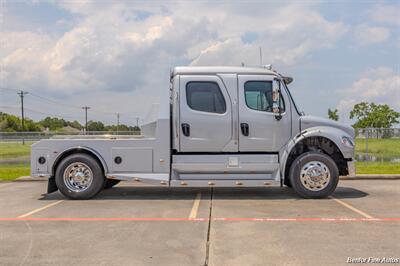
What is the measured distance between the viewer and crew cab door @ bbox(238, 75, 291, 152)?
31.0 feet

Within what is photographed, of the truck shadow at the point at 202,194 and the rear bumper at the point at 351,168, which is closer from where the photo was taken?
the rear bumper at the point at 351,168

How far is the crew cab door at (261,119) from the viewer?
31.0ft

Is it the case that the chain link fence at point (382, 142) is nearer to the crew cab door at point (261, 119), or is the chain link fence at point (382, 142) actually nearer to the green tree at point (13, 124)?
the crew cab door at point (261, 119)

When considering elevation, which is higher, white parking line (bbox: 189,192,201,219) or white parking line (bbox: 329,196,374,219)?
white parking line (bbox: 189,192,201,219)

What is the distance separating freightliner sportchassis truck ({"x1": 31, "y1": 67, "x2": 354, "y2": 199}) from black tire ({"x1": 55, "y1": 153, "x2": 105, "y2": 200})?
0.07 ft

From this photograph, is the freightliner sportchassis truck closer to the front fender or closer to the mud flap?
the front fender

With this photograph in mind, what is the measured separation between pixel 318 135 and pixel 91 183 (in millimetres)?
4823

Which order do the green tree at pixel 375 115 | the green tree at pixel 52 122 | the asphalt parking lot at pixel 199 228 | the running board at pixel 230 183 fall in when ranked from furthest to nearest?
1. the green tree at pixel 52 122
2. the green tree at pixel 375 115
3. the running board at pixel 230 183
4. the asphalt parking lot at pixel 199 228

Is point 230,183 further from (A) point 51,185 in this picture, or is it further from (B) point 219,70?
(A) point 51,185

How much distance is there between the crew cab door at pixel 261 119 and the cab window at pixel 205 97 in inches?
17.1

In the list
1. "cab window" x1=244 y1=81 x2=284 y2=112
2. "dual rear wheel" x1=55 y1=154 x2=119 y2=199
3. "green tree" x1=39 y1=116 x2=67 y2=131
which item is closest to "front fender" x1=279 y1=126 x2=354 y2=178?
"cab window" x1=244 y1=81 x2=284 y2=112

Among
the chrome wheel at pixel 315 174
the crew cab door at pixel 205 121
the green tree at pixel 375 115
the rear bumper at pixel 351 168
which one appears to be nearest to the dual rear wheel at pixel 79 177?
the crew cab door at pixel 205 121

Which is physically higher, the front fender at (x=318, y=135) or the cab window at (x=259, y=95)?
the cab window at (x=259, y=95)

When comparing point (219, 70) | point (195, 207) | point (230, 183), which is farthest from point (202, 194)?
point (219, 70)
